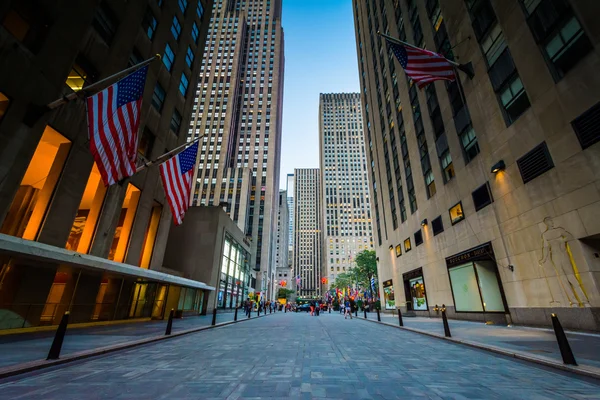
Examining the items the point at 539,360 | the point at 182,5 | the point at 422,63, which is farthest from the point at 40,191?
the point at 182,5

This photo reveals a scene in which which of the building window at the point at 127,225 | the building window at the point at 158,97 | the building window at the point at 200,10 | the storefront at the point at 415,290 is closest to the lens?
the building window at the point at 127,225

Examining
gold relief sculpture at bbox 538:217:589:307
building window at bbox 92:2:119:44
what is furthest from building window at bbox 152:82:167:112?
gold relief sculpture at bbox 538:217:589:307

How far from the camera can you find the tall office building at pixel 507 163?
10922mm

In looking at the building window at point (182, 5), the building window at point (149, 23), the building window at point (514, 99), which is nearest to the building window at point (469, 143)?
the building window at point (514, 99)

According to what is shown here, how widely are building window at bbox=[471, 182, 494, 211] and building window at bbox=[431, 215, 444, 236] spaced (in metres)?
4.94

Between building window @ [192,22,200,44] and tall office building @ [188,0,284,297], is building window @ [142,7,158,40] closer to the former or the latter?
building window @ [192,22,200,44]

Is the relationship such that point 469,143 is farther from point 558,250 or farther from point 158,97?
point 158,97

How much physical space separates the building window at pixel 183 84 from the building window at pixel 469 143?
25549mm

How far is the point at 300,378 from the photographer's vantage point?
5020 millimetres

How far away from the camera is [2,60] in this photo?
34.3 ft

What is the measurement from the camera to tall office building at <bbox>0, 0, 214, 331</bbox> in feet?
36.6

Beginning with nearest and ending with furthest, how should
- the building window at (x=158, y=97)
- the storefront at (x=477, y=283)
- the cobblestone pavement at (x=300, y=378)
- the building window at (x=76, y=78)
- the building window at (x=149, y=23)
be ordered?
the cobblestone pavement at (x=300, y=378) → the building window at (x=76, y=78) → the storefront at (x=477, y=283) → the building window at (x=149, y=23) → the building window at (x=158, y=97)

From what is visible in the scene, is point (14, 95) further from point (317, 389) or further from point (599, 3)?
point (599, 3)

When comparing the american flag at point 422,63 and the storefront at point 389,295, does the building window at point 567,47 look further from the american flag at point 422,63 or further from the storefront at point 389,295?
the storefront at point 389,295
